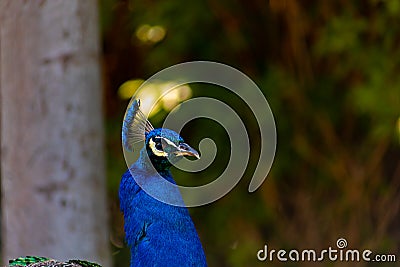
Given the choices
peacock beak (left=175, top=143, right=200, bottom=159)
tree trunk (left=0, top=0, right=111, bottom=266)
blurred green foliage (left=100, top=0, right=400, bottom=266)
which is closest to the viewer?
peacock beak (left=175, top=143, right=200, bottom=159)

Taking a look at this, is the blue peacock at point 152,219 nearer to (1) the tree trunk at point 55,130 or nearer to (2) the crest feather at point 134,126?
(2) the crest feather at point 134,126

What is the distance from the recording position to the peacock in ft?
4.37

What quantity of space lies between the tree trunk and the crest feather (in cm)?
94

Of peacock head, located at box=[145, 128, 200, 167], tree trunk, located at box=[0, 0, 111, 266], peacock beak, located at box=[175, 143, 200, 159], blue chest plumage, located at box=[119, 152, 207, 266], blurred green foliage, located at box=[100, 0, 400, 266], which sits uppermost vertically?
blurred green foliage, located at box=[100, 0, 400, 266]

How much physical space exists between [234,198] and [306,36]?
0.75 meters

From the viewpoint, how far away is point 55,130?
7.32ft

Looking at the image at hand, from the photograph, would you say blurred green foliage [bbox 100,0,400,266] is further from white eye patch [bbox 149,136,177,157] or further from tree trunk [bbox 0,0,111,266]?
white eye patch [bbox 149,136,177,157]

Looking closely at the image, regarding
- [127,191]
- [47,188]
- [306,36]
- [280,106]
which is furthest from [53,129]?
[306,36]

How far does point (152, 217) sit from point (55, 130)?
923mm

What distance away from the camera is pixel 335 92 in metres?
3.30

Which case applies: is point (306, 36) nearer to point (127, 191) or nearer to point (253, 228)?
point (253, 228)

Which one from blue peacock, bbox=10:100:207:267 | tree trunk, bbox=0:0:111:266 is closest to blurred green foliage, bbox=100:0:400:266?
tree trunk, bbox=0:0:111:266

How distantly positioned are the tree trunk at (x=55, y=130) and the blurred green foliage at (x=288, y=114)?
25.7 inches

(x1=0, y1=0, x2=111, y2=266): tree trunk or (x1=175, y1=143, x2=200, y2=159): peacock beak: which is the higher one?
(x1=0, y1=0, x2=111, y2=266): tree trunk
